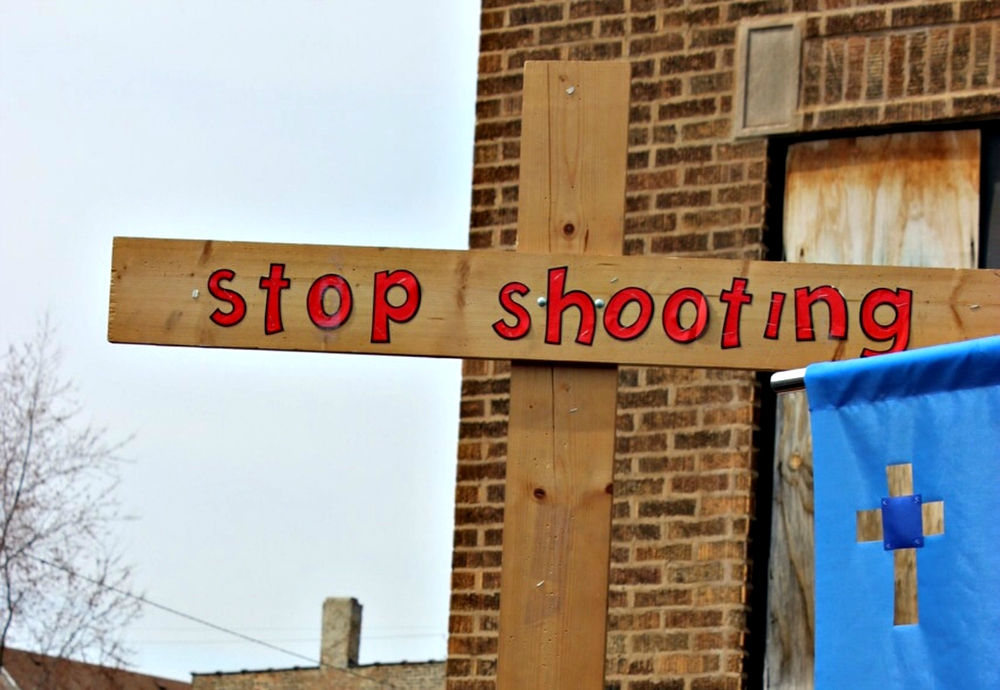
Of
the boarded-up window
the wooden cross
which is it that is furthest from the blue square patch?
the boarded-up window

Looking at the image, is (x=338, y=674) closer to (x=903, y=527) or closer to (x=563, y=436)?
(x=563, y=436)

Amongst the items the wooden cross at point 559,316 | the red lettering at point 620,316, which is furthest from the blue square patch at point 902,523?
the red lettering at point 620,316

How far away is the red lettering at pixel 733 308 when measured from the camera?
470 centimetres

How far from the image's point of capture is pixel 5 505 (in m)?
22.3

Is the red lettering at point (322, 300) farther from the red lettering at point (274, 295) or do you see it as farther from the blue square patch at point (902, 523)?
the blue square patch at point (902, 523)

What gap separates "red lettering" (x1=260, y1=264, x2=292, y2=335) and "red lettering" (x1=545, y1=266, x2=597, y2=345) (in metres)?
0.62

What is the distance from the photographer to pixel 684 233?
7438 millimetres

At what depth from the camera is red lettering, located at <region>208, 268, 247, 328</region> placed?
15.8 feet

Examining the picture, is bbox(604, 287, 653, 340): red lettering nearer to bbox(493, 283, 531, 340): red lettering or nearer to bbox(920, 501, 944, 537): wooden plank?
bbox(493, 283, 531, 340): red lettering

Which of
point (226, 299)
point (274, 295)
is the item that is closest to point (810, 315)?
point (274, 295)

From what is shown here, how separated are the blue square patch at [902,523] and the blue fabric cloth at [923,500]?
2 centimetres

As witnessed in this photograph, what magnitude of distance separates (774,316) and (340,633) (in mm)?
34505

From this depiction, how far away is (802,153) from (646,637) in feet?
6.05

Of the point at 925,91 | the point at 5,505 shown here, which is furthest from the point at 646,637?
the point at 5,505
